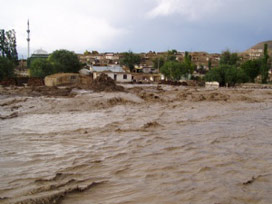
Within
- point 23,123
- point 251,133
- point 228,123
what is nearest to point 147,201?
point 251,133

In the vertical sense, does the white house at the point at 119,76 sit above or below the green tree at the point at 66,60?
below

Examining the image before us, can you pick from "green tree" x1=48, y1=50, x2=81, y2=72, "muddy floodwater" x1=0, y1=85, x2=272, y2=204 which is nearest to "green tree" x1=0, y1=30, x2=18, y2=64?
"green tree" x1=48, y1=50, x2=81, y2=72

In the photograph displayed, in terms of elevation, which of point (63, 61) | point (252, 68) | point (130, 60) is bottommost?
point (252, 68)

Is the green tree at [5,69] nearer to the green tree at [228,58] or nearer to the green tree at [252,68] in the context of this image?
the green tree at [252,68]

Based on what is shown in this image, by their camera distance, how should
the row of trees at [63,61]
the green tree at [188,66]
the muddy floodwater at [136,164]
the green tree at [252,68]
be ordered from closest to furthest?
the muddy floodwater at [136,164], the row of trees at [63,61], the green tree at [188,66], the green tree at [252,68]

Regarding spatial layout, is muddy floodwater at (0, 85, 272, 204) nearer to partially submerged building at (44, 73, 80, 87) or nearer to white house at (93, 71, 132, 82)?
partially submerged building at (44, 73, 80, 87)

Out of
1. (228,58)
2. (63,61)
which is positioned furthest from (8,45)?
(228,58)

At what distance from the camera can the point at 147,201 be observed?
8.91 feet

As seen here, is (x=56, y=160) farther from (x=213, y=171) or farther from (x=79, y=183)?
(x=213, y=171)

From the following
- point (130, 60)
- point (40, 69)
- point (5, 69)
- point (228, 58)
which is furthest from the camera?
point (228, 58)

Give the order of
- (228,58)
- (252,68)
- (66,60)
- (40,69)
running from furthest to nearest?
(228,58), (252,68), (66,60), (40,69)

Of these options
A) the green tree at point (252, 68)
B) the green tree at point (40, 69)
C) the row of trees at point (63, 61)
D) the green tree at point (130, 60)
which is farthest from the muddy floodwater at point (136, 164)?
the green tree at point (130, 60)

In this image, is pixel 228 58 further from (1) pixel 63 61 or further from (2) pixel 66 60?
(1) pixel 63 61

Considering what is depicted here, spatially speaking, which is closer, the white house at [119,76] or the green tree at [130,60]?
the white house at [119,76]
